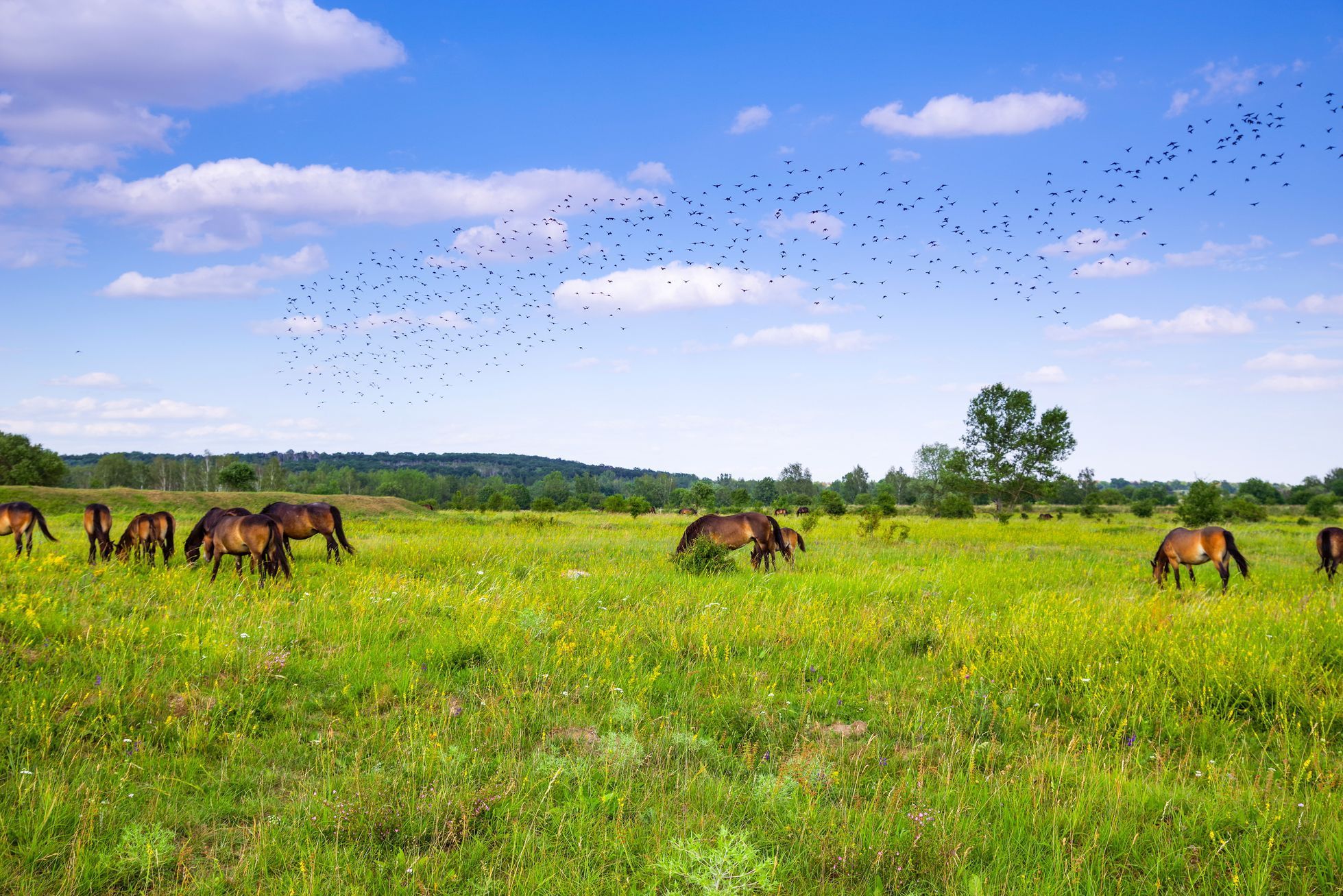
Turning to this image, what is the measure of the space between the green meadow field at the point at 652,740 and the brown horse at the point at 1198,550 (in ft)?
6.86

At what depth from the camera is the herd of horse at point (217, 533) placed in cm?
1138

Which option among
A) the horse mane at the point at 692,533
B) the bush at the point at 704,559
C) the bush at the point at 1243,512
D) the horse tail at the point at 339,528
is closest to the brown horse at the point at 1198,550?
the bush at the point at 704,559

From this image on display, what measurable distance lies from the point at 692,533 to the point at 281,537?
7.96m

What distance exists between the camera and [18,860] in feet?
12.5

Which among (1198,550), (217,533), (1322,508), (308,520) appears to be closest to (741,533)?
(1198,550)

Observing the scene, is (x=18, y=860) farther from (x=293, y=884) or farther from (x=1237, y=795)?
(x=1237, y=795)

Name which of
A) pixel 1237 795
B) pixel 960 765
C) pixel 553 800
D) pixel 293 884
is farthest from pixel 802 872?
pixel 1237 795

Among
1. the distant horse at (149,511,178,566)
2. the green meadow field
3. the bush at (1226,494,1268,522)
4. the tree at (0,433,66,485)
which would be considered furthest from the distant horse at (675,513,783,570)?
the tree at (0,433,66,485)

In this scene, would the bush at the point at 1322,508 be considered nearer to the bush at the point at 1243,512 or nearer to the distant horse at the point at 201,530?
the bush at the point at 1243,512

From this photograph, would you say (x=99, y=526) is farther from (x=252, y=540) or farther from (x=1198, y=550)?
(x=1198, y=550)

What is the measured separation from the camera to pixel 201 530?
511 inches

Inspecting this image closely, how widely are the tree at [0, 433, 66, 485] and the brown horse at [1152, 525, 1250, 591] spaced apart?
92.4 metres

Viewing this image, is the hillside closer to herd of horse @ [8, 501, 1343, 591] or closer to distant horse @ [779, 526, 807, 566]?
herd of horse @ [8, 501, 1343, 591]

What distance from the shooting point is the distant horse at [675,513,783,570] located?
1464cm
